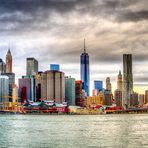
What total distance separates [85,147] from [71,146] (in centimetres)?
257

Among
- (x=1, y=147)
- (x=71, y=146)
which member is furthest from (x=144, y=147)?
(x=1, y=147)

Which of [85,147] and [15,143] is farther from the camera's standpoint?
[15,143]

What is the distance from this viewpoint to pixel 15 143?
83062 millimetres

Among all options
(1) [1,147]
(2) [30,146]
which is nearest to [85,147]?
(2) [30,146]

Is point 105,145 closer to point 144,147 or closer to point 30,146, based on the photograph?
point 144,147

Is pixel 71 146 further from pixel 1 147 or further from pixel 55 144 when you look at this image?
pixel 1 147

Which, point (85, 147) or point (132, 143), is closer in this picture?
point (85, 147)

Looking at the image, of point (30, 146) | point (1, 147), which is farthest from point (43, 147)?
point (1, 147)

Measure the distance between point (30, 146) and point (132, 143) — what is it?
1850cm

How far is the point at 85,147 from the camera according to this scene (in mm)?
76250

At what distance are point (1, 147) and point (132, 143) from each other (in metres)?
23.0

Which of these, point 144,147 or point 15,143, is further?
point 15,143

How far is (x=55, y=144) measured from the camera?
80625mm

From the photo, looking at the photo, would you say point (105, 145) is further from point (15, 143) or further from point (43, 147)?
point (15, 143)
